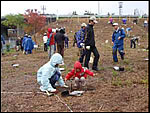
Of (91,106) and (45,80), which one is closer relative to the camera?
(91,106)

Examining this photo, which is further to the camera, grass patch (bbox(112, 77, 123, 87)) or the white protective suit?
grass patch (bbox(112, 77, 123, 87))

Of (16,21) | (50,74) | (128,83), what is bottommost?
(128,83)

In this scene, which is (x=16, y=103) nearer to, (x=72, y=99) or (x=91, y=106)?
(x=72, y=99)

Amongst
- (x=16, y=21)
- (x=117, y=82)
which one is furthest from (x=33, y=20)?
(x=117, y=82)

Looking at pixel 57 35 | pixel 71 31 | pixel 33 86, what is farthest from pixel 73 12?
pixel 33 86

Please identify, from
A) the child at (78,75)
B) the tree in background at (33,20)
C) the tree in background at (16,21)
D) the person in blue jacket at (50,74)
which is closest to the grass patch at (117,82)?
the child at (78,75)

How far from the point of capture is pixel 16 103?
504cm

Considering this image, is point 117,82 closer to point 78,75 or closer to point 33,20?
point 78,75

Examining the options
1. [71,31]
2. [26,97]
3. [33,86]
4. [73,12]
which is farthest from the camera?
[73,12]

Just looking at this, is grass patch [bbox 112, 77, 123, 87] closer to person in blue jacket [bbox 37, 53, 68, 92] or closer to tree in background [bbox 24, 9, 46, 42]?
person in blue jacket [bbox 37, 53, 68, 92]

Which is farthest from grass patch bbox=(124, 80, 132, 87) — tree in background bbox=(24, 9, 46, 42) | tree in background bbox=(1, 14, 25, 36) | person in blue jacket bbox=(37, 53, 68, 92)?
tree in background bbox=(1, 14, 25, 36)

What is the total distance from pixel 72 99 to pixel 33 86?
1.68 meters

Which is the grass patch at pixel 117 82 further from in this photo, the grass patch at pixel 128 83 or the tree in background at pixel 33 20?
the tree in background at pixel 33 20

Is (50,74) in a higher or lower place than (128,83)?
higher
